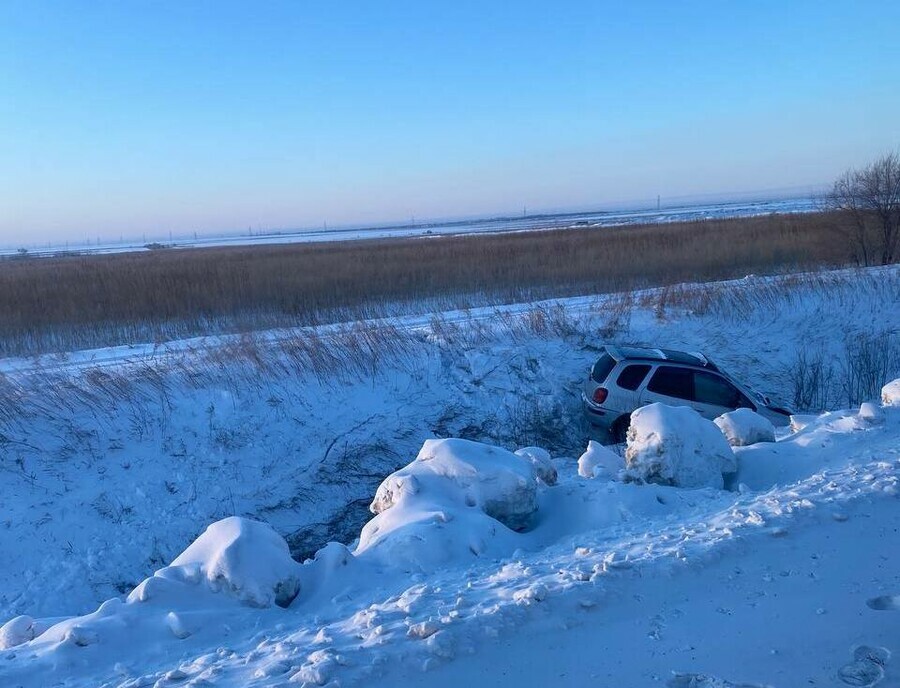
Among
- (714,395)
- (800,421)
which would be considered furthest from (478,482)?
(714,395)

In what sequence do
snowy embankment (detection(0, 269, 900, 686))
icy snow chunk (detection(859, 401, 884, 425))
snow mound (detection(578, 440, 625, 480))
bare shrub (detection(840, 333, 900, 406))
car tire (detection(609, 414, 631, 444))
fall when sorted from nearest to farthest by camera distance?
snowy embankment (detection(0, 269, 900, 686))
snow mound (detection(578, 440, 625, 480))
icy snow chunk (detection(859, 401, 884, 425))
car tire (detection(609, 414, 631, 444))
bare shrub (detection(840, 333, 900, 406))

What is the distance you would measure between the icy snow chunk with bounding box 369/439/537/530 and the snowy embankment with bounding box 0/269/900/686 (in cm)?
8

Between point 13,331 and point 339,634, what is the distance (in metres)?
16.5

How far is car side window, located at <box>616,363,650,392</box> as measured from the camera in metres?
12.4

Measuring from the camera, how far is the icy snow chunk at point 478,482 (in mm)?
7195

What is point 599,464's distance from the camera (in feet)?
28.8

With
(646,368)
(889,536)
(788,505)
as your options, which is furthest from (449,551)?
(646,368)

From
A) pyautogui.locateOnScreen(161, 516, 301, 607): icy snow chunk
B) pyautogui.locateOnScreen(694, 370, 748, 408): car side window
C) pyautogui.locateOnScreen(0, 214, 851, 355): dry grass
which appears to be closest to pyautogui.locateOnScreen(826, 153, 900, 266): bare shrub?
pyautogui.locateOnScreen(0, 214, 851, 355): dry grass

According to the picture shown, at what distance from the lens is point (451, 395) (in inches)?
549

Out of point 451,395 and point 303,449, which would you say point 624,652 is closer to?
point 303,449

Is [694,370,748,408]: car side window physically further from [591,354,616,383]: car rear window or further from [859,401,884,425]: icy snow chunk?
[859,401,884,425]: icy snow chunk

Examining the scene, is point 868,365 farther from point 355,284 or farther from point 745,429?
point 355,284

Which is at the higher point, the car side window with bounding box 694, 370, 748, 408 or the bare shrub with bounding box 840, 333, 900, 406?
the car side window with bounding box 694, 370, 748, 408

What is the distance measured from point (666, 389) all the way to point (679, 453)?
168 inches
